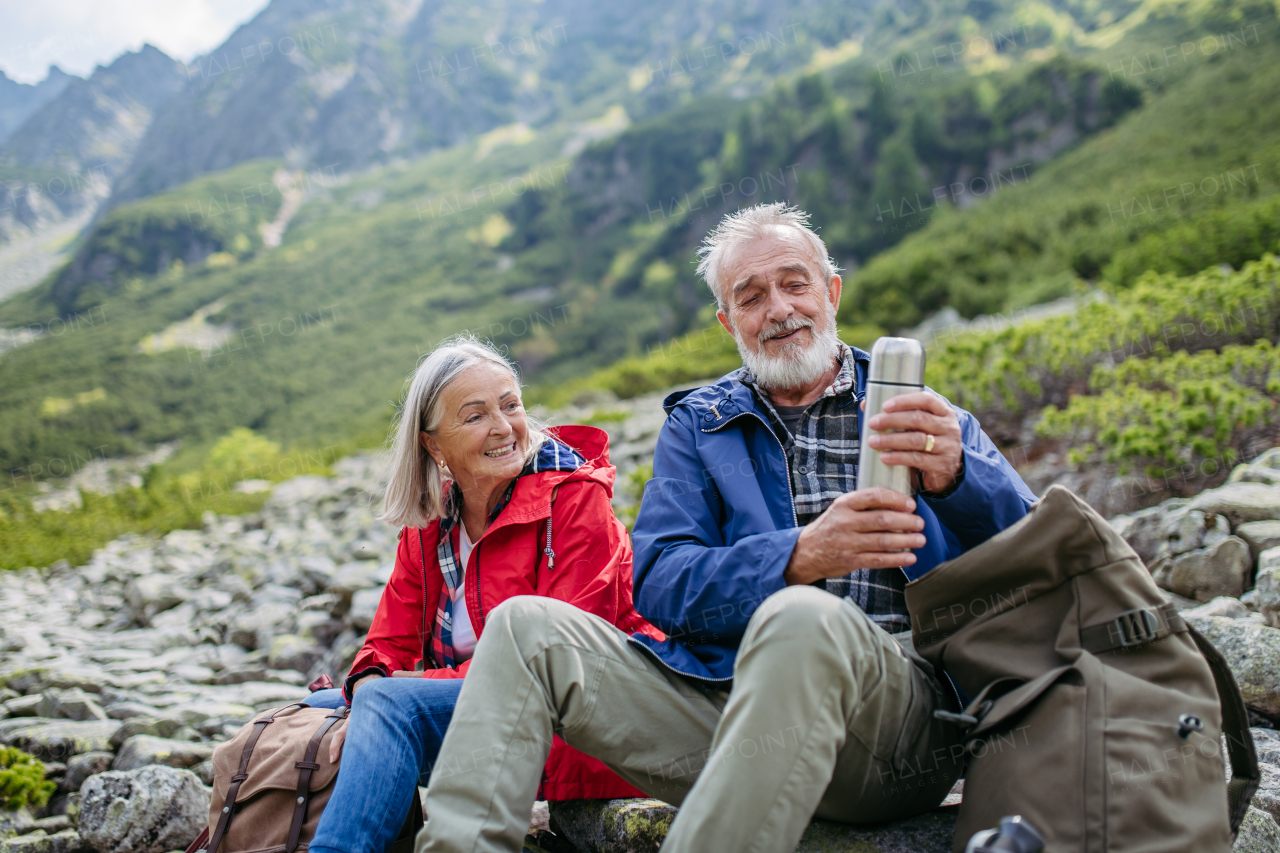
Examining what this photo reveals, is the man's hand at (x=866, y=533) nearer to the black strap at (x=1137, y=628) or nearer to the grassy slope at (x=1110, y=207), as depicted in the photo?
the black strap at (x=1137, y=628)

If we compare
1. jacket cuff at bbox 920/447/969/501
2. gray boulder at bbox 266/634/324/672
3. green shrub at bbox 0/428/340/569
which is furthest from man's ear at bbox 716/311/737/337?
green shrub at bbox 0/428/340/569

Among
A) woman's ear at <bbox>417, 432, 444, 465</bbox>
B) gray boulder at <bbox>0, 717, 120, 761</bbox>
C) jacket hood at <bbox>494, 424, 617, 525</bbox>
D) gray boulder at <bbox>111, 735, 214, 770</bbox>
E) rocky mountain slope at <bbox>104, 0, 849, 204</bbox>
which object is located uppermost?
rocky mountain slope at <bbox>104, 0, 849, 204</bbox>

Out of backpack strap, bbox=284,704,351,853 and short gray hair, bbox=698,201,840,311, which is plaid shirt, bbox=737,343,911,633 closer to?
short gray hair, bbox=698,201,840,311

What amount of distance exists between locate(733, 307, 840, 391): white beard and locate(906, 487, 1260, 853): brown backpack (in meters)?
1.01

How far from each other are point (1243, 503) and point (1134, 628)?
10.2 feet

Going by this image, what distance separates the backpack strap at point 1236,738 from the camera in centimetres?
173

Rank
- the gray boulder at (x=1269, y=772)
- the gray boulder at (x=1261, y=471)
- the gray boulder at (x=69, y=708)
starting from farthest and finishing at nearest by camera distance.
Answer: the gray boulder at (x=69, y=708) → the gray boulder at (x=1261, y=471) → the gray boulder at (x=1269, y=772)

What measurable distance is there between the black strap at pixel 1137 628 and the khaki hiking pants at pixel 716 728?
457mm

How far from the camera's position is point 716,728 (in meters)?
1.90

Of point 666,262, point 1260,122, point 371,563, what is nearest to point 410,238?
point 666,262

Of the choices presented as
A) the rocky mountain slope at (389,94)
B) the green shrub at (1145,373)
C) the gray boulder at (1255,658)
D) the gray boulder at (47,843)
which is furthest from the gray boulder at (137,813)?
the rocky mountain slope at (389,94)

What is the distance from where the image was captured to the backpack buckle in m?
1.64

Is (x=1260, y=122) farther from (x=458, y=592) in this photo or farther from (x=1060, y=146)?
(x=458, y=592)

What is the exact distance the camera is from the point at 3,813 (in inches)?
138
